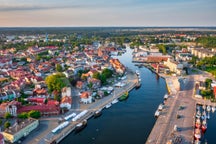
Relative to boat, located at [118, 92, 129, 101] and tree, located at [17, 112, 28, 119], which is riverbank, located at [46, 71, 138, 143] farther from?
tree, located at [17, 112, 28, 119]

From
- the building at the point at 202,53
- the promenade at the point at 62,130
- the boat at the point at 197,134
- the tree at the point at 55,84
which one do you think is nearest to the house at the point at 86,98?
the promenade at the point at 62,130

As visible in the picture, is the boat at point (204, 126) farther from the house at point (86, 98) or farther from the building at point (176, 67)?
the building at point (176, 67)

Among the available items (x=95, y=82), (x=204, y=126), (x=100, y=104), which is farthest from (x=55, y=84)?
(x=204, y=126)

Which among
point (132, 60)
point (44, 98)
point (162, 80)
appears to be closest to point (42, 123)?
point (44, 98)

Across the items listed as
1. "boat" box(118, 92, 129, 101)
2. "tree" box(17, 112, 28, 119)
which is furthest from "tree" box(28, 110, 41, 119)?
"boat" box(118, 92, 129, 101)

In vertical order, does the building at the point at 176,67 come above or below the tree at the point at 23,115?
above

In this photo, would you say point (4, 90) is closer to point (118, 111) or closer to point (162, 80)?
point (118, 111)

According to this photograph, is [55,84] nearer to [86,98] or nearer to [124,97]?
[86,98]
